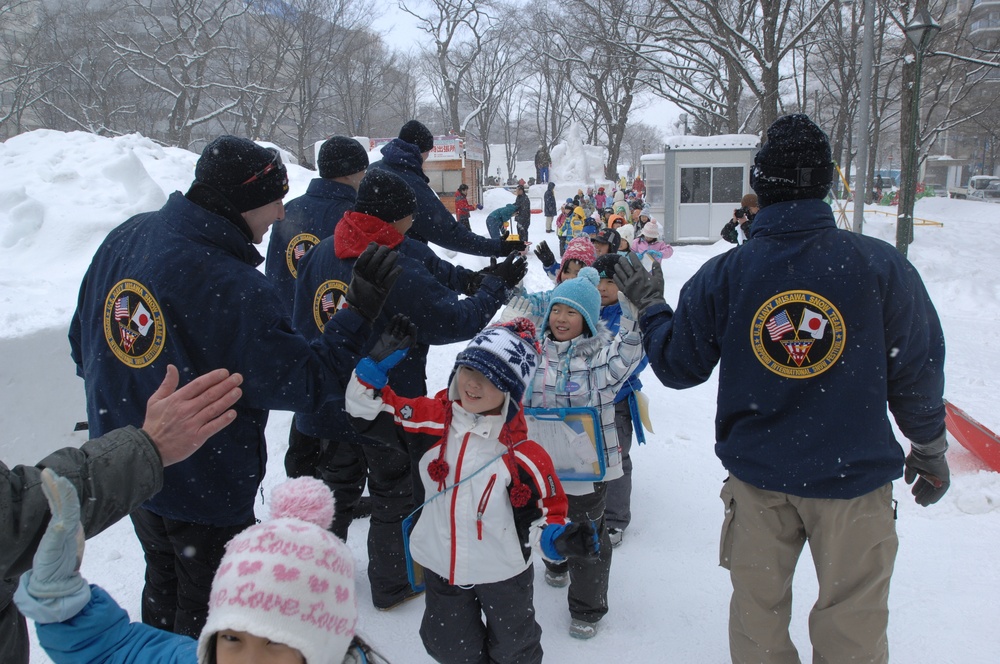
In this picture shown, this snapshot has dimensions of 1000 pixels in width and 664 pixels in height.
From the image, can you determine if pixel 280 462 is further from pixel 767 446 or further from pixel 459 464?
pixel 767 446

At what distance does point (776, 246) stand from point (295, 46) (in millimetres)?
31651

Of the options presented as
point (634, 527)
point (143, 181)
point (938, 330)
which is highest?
point (143, 181)

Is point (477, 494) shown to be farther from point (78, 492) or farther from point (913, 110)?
point (913, 110)

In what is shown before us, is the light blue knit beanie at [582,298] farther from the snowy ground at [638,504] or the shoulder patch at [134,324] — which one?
the shoulder patch at [134,324]

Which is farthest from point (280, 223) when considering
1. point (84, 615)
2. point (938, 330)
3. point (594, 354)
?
point (938, 330)

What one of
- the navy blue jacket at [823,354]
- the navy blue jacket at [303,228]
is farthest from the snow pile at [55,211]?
the navy blue jacket at [823,354]

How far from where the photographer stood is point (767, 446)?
86.7 inches

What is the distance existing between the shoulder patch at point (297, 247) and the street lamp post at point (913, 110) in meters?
9.93

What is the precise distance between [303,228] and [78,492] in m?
2.76

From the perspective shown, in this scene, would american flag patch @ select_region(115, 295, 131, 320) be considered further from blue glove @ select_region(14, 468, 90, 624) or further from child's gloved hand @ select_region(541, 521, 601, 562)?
child's gloved hand @ select_region(541, 521, 601, 562)

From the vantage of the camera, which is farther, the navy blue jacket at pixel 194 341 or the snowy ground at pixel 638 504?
the snowy ground at pixel 638 504

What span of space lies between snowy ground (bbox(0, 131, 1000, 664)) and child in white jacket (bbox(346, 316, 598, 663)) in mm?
625

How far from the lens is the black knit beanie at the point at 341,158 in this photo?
4.00 metres

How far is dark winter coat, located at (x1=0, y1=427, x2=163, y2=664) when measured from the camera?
1305mm
